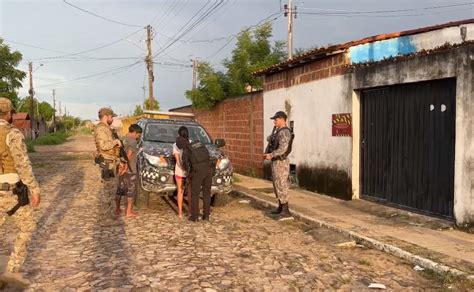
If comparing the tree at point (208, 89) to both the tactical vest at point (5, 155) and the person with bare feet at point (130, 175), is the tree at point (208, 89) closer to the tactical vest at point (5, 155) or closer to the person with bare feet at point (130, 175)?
the person with bare feet at point (130, 175)

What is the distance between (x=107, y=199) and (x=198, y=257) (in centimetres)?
535

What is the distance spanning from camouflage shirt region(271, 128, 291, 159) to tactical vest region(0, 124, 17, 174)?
454 cm

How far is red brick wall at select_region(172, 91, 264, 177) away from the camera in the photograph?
50.3 feet

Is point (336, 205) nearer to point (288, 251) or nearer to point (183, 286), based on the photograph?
point (288, 251)

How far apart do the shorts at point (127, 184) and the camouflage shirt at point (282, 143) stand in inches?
98.5

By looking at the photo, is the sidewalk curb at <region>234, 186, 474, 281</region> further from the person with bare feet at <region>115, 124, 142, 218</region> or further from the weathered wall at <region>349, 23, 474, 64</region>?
the weathered wall at <region>349, 23, 474, 64</region>

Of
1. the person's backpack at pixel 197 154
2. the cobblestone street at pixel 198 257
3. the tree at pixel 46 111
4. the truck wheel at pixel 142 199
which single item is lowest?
the cobblestone street at pixel 198 257

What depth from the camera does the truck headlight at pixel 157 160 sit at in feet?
28.7

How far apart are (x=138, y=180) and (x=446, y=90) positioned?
5.61 meters

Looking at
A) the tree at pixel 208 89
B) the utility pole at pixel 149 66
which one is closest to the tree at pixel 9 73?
the utility pole at pixel 149 66

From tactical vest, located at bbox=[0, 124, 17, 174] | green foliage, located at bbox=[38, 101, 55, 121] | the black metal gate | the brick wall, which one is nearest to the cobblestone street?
tactical vest, located at bbox=[0, 124, 17, 174]

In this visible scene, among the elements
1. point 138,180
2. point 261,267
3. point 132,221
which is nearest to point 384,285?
point 261,267

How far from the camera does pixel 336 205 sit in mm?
9516

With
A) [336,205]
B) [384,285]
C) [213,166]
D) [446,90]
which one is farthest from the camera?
[336,205]
